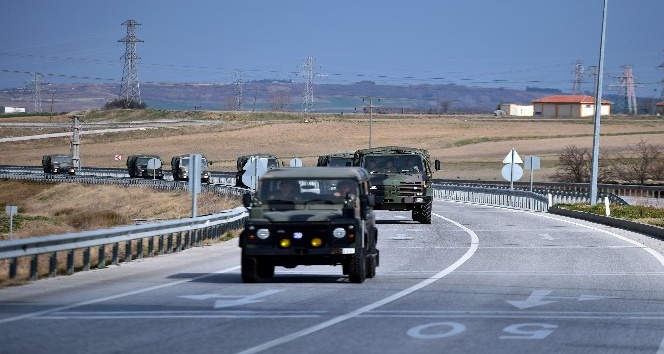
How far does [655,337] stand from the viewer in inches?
575

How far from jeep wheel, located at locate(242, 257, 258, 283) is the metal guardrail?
3.36 meters

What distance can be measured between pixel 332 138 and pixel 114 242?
130 metres

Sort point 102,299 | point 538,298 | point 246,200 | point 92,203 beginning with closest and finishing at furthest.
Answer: point 102,299
point 538,298
point 246,200
point 92,203

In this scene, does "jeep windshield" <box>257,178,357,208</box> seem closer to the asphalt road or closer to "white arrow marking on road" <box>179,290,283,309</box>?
the asphalt road

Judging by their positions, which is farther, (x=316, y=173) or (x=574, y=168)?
(x=574, y=168)

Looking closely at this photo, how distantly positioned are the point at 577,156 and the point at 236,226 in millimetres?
65215

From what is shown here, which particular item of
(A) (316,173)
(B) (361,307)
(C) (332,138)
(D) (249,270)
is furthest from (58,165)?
(B) (361,307)

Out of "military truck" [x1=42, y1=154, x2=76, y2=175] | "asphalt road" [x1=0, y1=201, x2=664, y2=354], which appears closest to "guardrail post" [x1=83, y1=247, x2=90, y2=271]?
"asphalt road" [x1=0, y1=201, x2=664, y2=354]

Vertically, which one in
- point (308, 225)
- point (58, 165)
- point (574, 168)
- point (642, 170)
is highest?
point (308, 225)

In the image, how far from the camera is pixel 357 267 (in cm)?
2169

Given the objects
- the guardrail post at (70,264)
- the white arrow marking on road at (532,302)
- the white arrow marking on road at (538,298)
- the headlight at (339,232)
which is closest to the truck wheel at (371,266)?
the headlight at (339,232)

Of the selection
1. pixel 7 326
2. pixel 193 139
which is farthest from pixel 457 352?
pixel 193 139

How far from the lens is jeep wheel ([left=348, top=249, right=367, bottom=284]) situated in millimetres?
21589

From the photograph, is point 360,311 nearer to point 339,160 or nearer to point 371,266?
point 371,266
